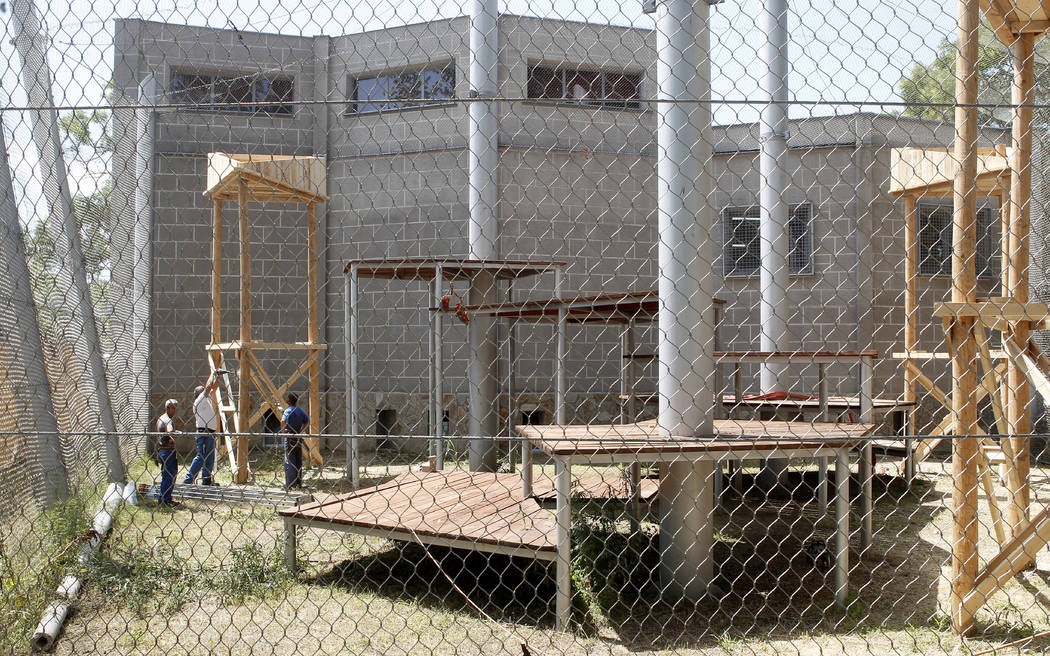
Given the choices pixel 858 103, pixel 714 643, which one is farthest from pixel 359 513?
pixel 858 103

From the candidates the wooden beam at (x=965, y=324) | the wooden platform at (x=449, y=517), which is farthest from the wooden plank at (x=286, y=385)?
the wooden beam at (x=965, y=324)

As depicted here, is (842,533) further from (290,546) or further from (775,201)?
(775,201)

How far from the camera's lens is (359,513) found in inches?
204

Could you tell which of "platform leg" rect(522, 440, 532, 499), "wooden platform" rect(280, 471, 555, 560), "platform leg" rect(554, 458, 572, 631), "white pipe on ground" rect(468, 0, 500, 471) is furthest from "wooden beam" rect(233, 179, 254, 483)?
"platform leg" rect(554, 458, 572, 631)

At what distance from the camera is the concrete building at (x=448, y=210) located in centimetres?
1062

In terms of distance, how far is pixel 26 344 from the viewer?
15.7 ft

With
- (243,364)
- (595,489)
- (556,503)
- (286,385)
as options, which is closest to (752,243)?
(595,489)

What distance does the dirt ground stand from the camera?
13.1 ft

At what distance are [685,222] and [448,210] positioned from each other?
22.2 feet

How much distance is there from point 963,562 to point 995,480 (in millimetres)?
4983

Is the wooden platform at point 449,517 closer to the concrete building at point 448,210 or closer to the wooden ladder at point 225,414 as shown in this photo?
the wooden ladder at point 225,414

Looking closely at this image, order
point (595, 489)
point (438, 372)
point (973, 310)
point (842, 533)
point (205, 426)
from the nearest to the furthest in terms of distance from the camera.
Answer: point (973, 310)
point (842, 533)
point (595, 489)
point (438, 372)
point (205, 426)

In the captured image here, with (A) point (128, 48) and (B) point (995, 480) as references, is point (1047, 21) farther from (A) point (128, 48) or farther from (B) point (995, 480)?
(A) point (128, 48)

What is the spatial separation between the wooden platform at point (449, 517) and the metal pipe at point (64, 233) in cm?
173
